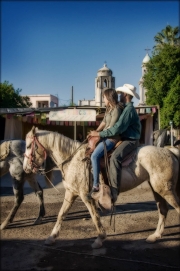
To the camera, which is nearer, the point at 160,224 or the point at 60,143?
the point at 60,143

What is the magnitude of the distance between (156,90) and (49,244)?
21.0 meters

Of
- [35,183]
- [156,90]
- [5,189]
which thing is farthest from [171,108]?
[35,183]

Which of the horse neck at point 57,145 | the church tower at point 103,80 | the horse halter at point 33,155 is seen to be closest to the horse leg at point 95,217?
the horse neck at point 57,145

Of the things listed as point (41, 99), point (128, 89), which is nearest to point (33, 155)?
point (128, 89)

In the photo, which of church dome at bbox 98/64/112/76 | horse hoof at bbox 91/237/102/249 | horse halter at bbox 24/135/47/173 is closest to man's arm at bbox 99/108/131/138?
horse halter at bbox 24/135/47/173

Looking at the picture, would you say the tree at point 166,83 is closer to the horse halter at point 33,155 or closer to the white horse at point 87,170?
the white horse at point 87,170

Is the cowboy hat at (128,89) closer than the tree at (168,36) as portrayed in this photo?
Yes

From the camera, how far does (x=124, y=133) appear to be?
407 centimetres

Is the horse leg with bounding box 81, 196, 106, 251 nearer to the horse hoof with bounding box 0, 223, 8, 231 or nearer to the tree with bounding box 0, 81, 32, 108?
the horse hoof with bounding box 0, 223, 8, 231

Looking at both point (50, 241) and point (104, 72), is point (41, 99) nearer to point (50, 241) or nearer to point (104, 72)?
point (104, 72)

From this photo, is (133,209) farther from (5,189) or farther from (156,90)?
(156,90)

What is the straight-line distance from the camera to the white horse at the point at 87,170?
4.06m

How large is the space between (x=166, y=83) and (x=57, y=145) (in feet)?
67.2

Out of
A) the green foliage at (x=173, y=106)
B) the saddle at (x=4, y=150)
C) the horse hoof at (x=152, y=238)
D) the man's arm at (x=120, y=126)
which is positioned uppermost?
the green foliage at (x=173, y=106)
